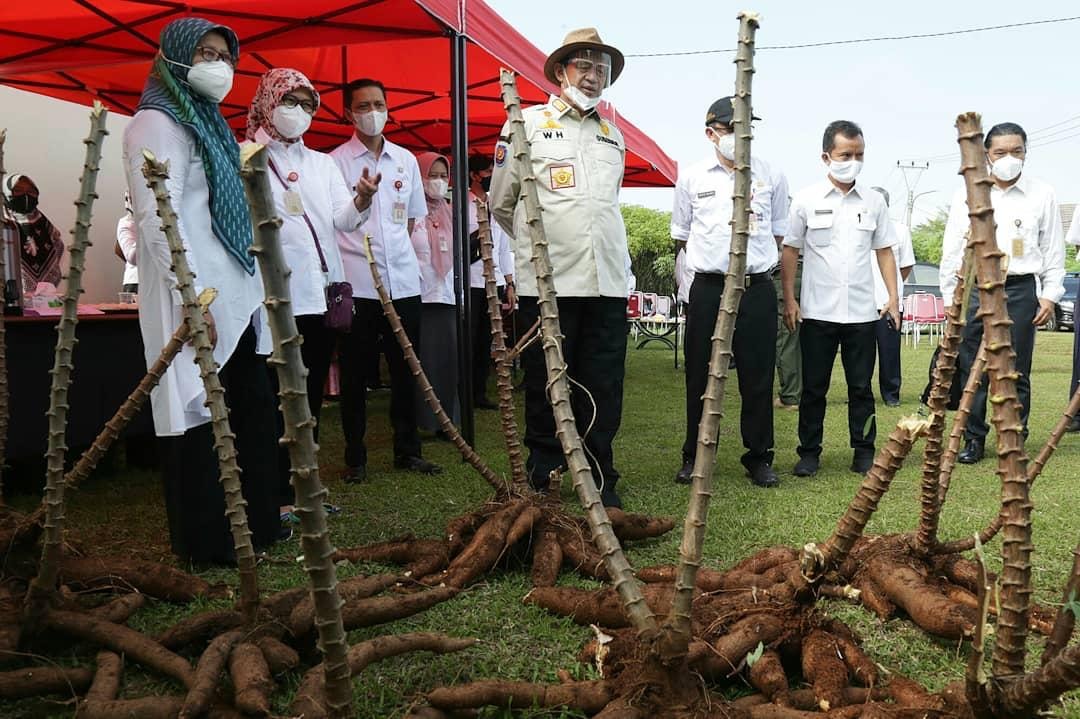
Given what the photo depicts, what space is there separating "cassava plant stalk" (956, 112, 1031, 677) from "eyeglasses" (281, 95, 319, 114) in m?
3.03

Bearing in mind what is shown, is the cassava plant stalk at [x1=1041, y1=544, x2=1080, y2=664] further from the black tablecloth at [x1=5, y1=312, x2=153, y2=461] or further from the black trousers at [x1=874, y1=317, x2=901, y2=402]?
the black trousers at [x1=874, y1=317, x2=901, y2=402]

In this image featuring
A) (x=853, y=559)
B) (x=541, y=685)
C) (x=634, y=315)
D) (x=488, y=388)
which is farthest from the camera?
(x=634, y=315)

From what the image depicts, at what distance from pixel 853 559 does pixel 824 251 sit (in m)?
2.60

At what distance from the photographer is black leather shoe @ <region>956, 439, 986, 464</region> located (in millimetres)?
4941

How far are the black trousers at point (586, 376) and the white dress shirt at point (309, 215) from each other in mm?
929

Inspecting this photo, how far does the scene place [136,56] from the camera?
6.23 meters

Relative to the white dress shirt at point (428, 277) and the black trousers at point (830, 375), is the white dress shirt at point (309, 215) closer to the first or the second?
the white dress shirt at point (428, 277)

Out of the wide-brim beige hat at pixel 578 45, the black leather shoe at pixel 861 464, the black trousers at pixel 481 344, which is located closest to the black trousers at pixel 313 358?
the wide-brim beige hat at pixel 578 45

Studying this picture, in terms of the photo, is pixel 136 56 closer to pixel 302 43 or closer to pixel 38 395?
pixel 302 43

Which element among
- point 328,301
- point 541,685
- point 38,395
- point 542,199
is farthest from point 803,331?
point 38,395

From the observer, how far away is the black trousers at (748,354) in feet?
14.7

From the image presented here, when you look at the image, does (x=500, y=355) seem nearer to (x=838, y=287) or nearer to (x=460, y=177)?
(x=460, y=177)

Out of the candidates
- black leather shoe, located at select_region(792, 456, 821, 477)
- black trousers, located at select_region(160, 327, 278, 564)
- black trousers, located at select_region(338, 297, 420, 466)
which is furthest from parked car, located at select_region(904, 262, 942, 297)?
black trousers, located at select_region(160, 327, 278, 564)

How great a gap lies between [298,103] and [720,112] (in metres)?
2.12
